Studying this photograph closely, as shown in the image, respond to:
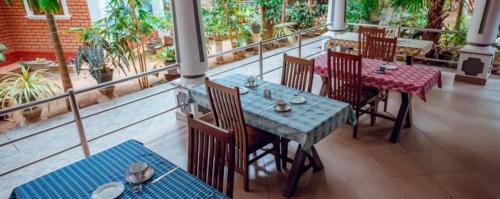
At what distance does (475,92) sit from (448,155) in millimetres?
2094

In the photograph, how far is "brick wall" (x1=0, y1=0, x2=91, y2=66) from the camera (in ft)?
23.8

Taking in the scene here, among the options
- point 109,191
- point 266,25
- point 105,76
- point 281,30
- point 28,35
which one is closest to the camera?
point 109,191

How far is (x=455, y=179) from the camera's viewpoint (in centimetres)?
286

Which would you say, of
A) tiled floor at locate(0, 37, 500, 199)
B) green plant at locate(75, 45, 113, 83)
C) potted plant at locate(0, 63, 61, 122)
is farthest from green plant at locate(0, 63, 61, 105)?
tiled floor at locate(0, 37, 500, 199)

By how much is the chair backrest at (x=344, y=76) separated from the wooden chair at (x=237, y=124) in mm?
1108

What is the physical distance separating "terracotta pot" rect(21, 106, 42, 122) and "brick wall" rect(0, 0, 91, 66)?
2.97m

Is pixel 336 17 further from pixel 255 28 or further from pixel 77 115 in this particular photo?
pixel 77 115

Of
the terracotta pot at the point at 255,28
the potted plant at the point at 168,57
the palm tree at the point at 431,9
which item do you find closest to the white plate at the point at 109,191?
the potted plant at the point at 168,57

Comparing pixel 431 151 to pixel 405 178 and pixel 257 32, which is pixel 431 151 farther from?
pixel 257 32

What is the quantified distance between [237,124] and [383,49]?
103 inches

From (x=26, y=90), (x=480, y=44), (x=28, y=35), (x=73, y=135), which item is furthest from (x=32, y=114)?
(x=480, y=44)

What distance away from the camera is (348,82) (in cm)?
346

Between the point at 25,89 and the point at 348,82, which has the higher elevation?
the point at 348,82

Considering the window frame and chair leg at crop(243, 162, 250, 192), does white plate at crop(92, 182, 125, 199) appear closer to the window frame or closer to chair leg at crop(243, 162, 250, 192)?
chair leg at crop(243, 162, 250, 192)
